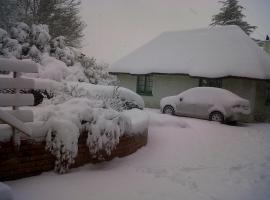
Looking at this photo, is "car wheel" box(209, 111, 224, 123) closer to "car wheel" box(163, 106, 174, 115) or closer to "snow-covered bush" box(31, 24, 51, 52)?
"car wheel" box(163, 106, 174, 115)

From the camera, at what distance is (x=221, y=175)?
22.0 ft

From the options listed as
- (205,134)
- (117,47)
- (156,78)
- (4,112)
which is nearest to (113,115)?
(4,112)

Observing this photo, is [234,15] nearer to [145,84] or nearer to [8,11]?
[145,84]

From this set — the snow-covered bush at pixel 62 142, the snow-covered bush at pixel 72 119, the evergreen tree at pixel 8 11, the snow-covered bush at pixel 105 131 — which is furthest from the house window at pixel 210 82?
the snow-covered bush at pixel 62 142

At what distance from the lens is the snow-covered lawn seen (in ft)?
16.2

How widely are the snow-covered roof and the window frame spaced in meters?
1.04

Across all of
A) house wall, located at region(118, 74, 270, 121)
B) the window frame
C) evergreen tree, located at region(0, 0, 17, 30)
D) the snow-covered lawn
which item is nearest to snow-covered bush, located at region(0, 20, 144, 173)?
the snow-covered lawn

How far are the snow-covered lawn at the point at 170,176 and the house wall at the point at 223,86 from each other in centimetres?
889

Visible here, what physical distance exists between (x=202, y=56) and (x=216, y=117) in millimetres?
6687

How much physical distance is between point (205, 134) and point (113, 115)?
567cm

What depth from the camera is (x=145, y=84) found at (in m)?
23.1

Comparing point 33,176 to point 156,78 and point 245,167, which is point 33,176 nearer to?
point 245,167

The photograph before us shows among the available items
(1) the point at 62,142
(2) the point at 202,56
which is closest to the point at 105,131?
(1) the point at 62,142

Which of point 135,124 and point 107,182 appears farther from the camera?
point 135,124
